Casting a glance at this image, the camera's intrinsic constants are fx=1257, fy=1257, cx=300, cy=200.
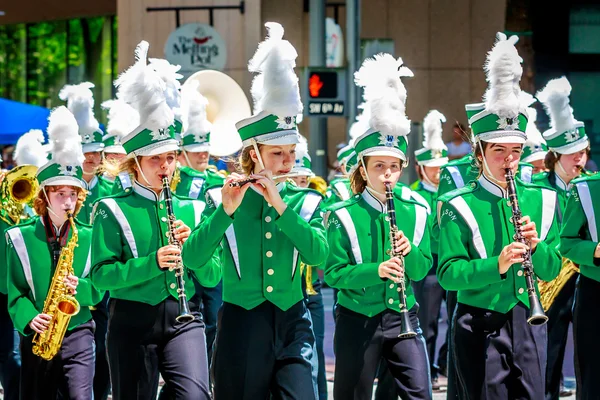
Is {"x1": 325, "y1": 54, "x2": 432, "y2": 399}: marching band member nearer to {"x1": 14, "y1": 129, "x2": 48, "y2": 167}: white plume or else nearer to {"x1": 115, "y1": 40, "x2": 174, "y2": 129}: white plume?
{"x1": 115, "y1": 40, "x2": 174, "y2": 129}: white plume

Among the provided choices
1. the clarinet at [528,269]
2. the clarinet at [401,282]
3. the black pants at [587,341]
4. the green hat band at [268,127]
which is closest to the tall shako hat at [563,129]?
the black pants at [587,341]

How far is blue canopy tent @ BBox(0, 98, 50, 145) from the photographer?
17375 mm

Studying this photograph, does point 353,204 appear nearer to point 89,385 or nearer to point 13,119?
point 89,385

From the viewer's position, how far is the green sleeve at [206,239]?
607 centimetres

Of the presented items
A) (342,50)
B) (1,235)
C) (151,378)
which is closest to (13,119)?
(342,50)

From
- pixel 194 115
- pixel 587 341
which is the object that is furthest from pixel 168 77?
pixel 194 115

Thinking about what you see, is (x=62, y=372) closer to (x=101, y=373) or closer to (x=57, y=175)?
(x=57, y=175)

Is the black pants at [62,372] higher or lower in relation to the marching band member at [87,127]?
lower

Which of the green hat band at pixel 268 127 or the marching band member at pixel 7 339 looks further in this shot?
the marching band member at pixel 7 339

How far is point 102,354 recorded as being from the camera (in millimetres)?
8805

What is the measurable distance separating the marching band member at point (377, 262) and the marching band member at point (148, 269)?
2.65 ft

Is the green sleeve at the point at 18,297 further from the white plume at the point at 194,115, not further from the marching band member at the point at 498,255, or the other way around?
the white plume at the point at 194,115

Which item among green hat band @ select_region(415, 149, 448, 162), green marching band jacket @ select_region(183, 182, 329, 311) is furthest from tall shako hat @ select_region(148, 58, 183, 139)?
green hat band @ select_region(415, 149, 448, 162)

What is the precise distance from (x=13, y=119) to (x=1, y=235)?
8.86m
